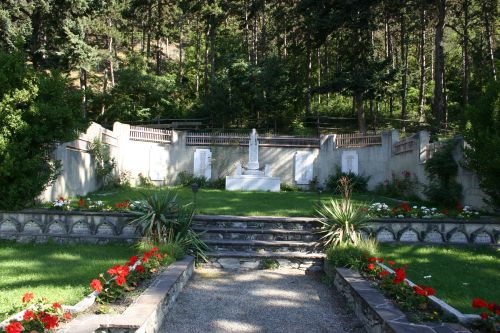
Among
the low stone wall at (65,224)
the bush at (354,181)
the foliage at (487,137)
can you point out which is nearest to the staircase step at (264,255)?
the low stone wall at (65,224)

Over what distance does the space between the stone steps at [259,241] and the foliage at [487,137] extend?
11.9 ft

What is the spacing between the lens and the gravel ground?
16.7 ft

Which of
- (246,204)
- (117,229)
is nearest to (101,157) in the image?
(246,204)

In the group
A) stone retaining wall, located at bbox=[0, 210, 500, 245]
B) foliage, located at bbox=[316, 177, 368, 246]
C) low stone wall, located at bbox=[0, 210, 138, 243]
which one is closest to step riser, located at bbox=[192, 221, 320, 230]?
foliage, located at bbox=[316, 177, 368, 246]

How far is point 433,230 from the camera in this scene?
898 centimetres

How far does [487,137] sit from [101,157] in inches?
479

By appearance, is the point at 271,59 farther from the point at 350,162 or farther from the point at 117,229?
the point at 117,229

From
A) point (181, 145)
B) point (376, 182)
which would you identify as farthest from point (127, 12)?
point (376, 182)

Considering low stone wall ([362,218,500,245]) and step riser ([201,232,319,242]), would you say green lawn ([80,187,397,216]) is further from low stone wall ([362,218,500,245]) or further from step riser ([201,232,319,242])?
low stone wall ([362,218,500,245])

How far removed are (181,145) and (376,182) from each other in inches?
377

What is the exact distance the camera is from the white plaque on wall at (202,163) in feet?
70.7

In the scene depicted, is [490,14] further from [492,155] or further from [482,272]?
[482,272]

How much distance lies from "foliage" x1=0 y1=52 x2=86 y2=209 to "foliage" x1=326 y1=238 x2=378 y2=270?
6150 millimetres

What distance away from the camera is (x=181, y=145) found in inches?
856
